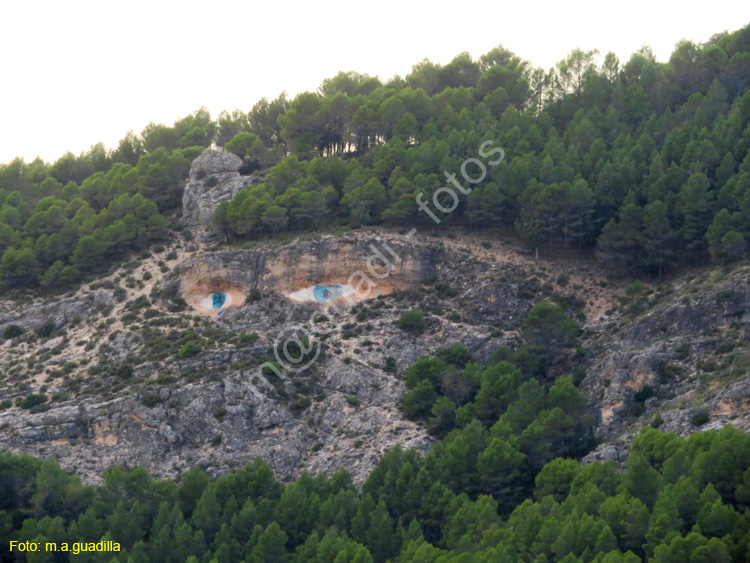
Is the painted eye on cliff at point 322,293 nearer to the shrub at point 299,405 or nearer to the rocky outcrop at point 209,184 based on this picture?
the shrub at point 299,405

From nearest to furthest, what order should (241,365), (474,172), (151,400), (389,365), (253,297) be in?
(151,400) → (241,365) → (389,365) → (253,297) → (474,172)

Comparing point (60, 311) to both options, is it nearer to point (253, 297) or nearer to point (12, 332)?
point (12, 332)

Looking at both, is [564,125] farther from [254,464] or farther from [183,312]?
[254,464]

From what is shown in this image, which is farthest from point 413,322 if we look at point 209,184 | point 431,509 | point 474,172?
point 209,184

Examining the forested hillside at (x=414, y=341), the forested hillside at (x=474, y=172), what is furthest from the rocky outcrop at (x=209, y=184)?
the forested hillside at (x=474, y=172)

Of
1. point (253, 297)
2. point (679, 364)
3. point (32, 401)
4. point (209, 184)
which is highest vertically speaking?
point (209, 184)

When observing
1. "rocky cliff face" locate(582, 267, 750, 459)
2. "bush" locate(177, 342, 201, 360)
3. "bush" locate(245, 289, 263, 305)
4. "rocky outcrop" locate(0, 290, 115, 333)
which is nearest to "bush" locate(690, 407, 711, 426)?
"rocky cliff face" locate(582, 267, 750, 459)

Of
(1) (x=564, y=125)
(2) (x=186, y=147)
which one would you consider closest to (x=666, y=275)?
(1) (x=564, y=125)
